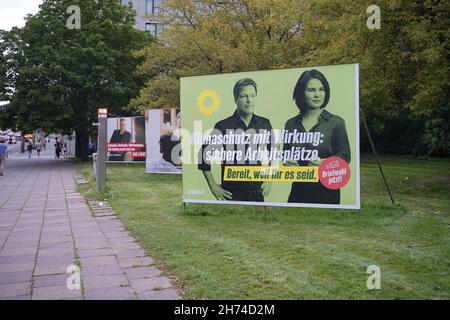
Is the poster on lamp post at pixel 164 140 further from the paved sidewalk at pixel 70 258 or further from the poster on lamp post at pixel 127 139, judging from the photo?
the paved sidewalk at pixel 70 258

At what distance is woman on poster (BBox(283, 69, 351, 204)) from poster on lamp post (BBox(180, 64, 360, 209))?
18 mm

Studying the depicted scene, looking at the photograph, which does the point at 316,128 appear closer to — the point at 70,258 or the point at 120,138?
the point at 70,258

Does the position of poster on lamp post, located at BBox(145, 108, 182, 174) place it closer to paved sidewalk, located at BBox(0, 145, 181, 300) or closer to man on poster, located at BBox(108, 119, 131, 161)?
man on poster, located at BBox(108, 119, 131, 161)

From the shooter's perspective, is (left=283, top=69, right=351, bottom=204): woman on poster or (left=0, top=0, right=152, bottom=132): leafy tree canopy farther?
(left=0, top=0, right=152, bottom=132): leafy tree canopy

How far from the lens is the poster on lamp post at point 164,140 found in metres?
19.6

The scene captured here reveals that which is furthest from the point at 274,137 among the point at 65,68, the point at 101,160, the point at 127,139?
the point at 65,68

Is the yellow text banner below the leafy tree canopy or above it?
below

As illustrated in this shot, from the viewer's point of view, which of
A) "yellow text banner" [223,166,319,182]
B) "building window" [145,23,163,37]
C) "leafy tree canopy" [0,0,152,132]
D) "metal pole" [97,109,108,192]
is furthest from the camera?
"building window" [145,23,163,37]

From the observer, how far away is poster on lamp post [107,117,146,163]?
24781 mm

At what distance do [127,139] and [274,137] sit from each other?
16.5 metres

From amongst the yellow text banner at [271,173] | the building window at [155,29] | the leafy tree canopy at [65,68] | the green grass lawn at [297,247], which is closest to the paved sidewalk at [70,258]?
the green grass lawn at [297,247]

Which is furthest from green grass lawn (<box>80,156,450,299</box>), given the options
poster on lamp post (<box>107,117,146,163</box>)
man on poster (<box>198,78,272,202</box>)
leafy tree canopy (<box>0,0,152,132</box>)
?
leafy tree canopy (<box>0,0,152,132</box>)

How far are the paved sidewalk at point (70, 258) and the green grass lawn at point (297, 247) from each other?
0.34 meters

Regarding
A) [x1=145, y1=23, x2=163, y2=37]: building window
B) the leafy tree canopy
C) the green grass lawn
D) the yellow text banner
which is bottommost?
the green grass lawn
